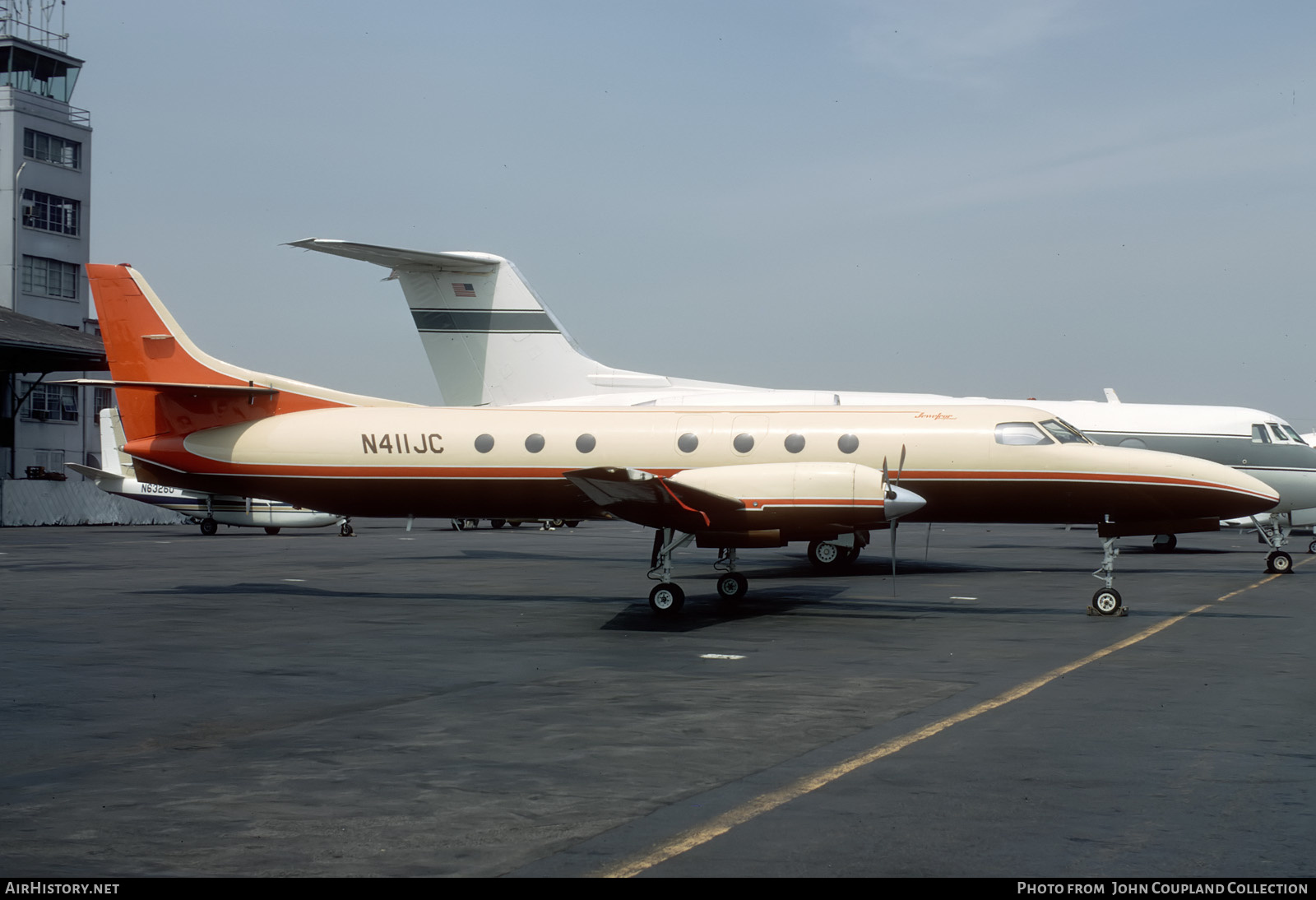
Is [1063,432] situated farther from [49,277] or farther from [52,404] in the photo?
[49,277]

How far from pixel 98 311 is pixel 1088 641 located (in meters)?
19.5

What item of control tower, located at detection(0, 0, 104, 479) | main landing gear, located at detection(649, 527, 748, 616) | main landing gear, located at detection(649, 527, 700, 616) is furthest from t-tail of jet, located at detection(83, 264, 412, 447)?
control tower, located at detection(0, 0, 104, 479)

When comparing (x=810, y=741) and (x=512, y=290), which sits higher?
(x=512, y=290)

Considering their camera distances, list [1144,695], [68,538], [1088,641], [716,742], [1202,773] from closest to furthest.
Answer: [1202,773] < [716,742] < [1144,695] < [1088,641] < [68,538]

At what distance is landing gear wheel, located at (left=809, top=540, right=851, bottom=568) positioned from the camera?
27.5m

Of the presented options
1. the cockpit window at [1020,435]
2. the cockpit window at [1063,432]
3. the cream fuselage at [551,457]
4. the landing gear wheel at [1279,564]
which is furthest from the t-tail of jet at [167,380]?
the landing gear wheel at [1279,564]

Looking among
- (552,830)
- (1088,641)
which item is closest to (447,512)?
(1088,641)

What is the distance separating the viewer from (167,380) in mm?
23406

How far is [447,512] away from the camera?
23359 mm

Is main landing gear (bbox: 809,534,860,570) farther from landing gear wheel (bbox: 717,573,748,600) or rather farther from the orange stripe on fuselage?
the orange stripe on fuselage

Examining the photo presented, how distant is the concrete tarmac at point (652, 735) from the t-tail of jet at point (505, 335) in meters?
11.3

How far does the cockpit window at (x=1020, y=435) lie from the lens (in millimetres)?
22844

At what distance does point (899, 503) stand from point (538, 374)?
1582 centimetres
